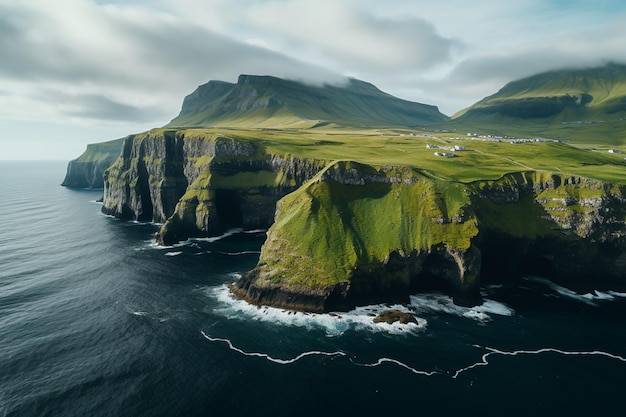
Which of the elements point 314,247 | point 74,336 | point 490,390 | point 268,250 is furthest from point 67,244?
point 490,390

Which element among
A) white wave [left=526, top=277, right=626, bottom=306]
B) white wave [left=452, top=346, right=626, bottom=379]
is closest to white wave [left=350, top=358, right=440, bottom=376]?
white wave [left=452, top=346, right=626, bottom=379]

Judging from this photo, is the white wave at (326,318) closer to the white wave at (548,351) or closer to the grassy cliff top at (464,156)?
the white wave at (548,351)

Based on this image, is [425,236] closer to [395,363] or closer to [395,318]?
[395,318]

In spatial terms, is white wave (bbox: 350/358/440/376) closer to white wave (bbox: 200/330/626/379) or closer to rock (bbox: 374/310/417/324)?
white wave (bbox: 200/330/626/379)

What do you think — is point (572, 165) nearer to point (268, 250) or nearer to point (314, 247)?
point (314, 247)

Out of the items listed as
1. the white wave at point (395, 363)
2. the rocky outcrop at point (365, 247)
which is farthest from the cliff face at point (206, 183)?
the white wave at point (395, 363)

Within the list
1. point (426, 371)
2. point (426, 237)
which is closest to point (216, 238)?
point (426, 237)
